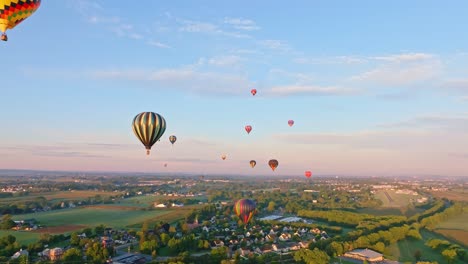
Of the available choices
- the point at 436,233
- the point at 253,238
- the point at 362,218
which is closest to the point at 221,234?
the point at 253,238

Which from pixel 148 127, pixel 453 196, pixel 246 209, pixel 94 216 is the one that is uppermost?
pixel 148 127

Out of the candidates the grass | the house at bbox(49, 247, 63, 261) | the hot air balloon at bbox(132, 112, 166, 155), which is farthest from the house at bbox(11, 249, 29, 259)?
the hot air balloon at bbox(132, 112, 166, 155)

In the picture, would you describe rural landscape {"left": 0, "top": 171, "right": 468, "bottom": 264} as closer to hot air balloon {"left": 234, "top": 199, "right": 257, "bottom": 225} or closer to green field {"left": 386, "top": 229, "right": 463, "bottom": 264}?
green field {"left": 386, "top": 229, "right": 463, "bottom": 264}

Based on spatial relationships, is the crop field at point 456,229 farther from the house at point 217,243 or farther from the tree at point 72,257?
the tree at point 72,257

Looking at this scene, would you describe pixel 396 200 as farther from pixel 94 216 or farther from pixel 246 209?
pixel 246 209

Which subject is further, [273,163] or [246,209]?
[273,163]

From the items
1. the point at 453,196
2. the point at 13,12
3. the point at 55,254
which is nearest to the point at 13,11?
the point at 13,12
